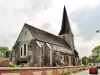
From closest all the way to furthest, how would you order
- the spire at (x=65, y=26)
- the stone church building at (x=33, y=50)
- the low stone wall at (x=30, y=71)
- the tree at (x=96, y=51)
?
the low stone wall at (x=30, y=71) → the stone church building at (x=33, y=50) → the spire at (x=65, y=26) → the tree at (x=96, y=51)

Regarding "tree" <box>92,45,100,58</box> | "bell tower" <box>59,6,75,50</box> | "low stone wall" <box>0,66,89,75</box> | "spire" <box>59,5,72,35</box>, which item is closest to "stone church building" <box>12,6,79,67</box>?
"bell tower" <box>59,6,75,50</box>

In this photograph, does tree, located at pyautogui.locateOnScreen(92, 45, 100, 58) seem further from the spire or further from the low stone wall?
the low stone wall

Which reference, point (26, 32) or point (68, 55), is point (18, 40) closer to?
point (26, 32)

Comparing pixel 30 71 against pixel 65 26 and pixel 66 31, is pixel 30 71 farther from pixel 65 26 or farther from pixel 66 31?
pixel 65 26

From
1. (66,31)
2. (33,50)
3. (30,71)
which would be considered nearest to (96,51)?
(66,31)

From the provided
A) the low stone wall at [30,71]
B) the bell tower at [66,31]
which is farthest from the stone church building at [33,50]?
the low stone wall at [30,71]

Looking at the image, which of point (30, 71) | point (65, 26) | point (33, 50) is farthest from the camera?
point (65, 26)

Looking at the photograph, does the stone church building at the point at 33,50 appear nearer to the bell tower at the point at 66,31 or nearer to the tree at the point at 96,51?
the bell tower at the point at 66,31

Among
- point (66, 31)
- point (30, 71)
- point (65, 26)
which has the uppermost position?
point (65, 26)

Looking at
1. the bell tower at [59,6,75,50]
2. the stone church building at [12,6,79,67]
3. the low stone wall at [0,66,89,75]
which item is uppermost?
the bell tower at [59,6,75,50]

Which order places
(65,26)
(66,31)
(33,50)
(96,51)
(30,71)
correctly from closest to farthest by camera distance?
(30,71)
(33,50)
(66,31)
(65,26)
(96,51)

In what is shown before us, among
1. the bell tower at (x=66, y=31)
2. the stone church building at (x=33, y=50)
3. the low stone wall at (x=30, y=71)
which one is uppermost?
the bell tower at (x=66, y=31)

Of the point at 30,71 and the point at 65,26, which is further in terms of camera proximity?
the point at 65,26

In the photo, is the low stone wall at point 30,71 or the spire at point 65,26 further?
the spire at point 65,26
